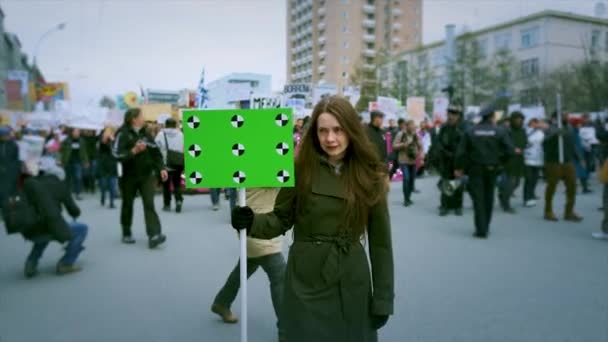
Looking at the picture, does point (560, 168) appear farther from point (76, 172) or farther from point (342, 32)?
point (342, 32)

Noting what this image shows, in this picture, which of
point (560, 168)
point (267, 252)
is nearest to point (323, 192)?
point (267, 252)

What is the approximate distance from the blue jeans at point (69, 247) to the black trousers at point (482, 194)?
19.3 feet

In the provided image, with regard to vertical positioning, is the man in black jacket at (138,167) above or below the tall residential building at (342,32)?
below

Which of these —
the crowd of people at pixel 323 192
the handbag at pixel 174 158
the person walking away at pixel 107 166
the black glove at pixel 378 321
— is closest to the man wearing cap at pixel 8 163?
the crowd of people at pixel 323 192

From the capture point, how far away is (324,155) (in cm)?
305

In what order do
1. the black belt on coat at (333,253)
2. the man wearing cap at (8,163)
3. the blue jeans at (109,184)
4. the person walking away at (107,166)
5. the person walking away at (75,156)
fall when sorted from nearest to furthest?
the black belt on coat at (333,253) < the man wearing cap at (8,163) < the blue jeans at (109,184) < the person walking away at (107,166) < the person walking away at (75,156)

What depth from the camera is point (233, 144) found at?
3.26 meters

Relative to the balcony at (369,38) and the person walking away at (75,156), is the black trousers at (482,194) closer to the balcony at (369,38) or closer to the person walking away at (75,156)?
the person walking away at (75,156)

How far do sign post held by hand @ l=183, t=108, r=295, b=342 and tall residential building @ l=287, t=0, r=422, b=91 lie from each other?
84427mm

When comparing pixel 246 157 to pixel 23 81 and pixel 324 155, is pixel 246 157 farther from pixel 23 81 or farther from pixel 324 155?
pixel 23 81

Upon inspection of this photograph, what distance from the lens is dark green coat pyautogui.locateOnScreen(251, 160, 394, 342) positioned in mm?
2844

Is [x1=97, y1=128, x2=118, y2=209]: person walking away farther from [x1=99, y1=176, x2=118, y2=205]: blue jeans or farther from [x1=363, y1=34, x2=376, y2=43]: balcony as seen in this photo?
[x1=363, y1=34, x2=376, y2=43]: balcony

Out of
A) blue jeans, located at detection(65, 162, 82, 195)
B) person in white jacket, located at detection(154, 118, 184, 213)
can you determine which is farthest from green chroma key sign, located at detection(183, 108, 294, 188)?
blue jeans, located at detection(65, 162, 82, 195)

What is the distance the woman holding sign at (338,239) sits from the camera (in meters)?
2.85
